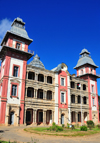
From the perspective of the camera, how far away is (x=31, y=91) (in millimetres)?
31734

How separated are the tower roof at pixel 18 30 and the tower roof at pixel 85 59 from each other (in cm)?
1961

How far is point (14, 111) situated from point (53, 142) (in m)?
15.6

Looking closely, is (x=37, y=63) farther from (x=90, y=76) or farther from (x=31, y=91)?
(x=90, y=76)

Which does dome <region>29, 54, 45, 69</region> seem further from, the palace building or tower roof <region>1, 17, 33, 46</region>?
tower roof <region>1, 17, 33, 46</region>

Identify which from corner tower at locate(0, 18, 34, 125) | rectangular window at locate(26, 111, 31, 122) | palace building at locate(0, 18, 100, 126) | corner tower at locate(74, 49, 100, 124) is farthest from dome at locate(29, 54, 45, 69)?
rectangular window at locate(26, 111, 31, 122)

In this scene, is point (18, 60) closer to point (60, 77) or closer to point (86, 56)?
point (60, 77)

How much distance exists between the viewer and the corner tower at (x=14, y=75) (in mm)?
25684

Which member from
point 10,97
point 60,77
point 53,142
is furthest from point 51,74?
point 53,142

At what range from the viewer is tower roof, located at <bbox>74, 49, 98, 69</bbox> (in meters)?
43.5

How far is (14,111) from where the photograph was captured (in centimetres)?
2622

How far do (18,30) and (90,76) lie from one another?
24334mm

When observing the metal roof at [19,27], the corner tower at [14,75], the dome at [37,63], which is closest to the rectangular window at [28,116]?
the corner tower at [14,75]

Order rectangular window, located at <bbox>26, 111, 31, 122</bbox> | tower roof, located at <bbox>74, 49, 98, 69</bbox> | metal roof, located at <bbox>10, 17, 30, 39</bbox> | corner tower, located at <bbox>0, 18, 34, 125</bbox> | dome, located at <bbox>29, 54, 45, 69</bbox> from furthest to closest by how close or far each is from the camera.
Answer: tower roof, located at <bbox>74, 49, 98, 69</bbox> < dome, located at <bbox>29, 54, 45, 69</bbox> < metal roof, located at <bbox>10, 17, 30, 39</bbox> < rectangular window, located at <bbox>26, 111, 31, 122</bbox> < corner tower, located at <bbox>0, 18, 34, 125</bbox>

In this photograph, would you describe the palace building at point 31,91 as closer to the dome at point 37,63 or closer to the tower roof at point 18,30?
the tower roof at point 18,30
